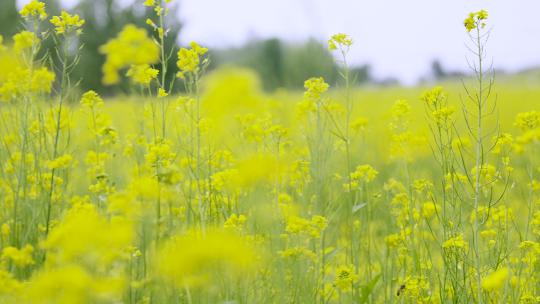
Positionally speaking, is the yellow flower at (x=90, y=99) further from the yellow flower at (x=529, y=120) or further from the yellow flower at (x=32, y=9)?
the yellow flower at (x=529, y=120)

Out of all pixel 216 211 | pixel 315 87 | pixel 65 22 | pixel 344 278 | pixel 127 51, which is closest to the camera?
pixel 127 51

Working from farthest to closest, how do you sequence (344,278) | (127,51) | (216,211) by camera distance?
1. (216,211)
2. (344,278)
3. (127,51)

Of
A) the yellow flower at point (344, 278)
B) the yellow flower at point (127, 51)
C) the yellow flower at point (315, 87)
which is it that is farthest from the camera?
the yellow flower at point (315, 87)

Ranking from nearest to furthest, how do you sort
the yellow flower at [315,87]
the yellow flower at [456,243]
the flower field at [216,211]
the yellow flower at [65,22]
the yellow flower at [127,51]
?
1. the flower field at [216,211]
2. the yellow flower at [127,51]
3. the yellow flower at [456,243]
4. the yellow flower at [65,22]
5. the yellow flower at [315,87]

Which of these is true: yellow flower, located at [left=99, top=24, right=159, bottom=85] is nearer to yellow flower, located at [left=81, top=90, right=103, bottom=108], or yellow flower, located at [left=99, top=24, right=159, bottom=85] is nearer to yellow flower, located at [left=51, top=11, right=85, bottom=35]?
yellow flower, located at [left=51, top=11, right=85, bottom=35]

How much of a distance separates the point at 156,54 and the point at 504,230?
5.54 feet

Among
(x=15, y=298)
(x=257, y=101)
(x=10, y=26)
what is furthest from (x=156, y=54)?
(x=10, y=26)

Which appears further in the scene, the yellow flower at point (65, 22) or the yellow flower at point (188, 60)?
the yellow flower at point (65, 22)

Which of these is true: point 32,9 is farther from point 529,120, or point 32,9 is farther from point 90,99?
point 529,120

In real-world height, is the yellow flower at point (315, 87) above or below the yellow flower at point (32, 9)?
below

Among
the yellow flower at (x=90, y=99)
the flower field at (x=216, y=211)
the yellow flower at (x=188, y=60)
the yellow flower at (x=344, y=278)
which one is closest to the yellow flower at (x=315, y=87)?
the flower field at (x=216, y=211)

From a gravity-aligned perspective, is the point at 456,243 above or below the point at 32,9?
below

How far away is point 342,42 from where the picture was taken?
316 centimetres

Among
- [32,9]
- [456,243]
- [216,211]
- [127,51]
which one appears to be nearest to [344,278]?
[456,243]
